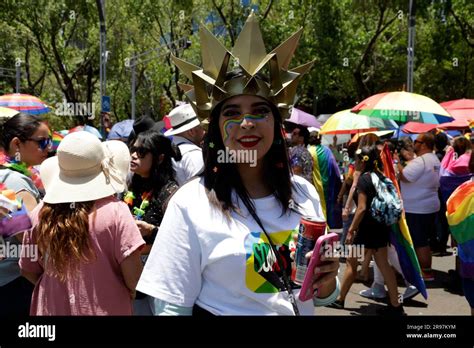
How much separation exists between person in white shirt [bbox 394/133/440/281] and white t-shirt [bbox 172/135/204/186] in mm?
3843

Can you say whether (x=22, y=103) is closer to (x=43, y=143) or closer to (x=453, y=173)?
(x=43, y=143)

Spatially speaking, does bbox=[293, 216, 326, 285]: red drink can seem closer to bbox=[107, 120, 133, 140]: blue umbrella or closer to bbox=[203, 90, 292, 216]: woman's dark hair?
bbox=[203, 90, 292, 216]: woman's dark hair

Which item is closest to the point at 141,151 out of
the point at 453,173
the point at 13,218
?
the point at 13,218

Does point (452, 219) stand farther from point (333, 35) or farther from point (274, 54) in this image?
point (333, 35)

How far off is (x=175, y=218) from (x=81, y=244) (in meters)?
0.91

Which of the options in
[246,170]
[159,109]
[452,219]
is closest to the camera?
[246,170]

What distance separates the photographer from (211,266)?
78.3 inches

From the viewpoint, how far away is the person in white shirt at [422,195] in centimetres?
755

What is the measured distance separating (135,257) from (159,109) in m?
37.3

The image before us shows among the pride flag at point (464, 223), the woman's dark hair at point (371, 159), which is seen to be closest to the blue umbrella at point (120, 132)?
the woman's dark hair at point (371, 159)

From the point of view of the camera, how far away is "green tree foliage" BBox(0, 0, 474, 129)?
23.1 metres

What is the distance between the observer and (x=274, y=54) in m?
2.36

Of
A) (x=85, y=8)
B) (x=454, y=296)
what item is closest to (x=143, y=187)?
(x=454, y=296)

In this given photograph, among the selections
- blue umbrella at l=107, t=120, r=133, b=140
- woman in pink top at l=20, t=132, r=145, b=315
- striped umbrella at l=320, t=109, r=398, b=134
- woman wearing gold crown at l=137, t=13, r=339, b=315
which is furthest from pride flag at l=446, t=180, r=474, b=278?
striped umbrella at l=320, t=109, r=398, b=134
